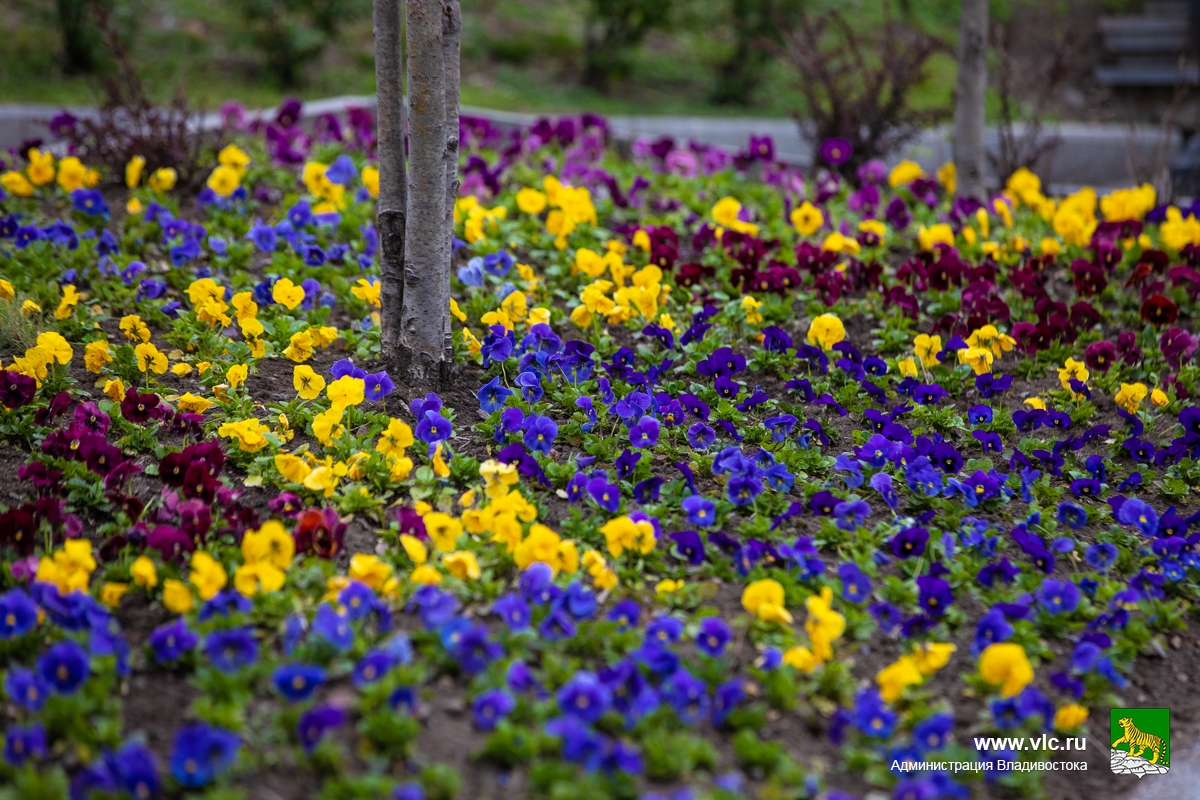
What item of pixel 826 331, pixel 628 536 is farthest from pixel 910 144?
pixel 628 536

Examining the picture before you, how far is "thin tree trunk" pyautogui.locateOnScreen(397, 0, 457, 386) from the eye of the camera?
3051mm

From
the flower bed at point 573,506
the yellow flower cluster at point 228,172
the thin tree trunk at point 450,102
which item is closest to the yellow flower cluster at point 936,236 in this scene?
the flower bed at point 573,506

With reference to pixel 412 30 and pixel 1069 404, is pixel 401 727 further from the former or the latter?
pixel 1069 404

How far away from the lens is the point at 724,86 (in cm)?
977

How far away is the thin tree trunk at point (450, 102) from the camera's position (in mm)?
3059

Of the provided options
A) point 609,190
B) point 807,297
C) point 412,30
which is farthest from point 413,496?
point 609,190

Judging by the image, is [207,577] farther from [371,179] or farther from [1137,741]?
[371,179]

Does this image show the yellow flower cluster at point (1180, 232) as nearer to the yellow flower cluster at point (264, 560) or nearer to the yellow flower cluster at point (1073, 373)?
the yellow flower cluster at point (1073, 373)

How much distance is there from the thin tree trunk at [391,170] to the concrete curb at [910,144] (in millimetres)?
3108

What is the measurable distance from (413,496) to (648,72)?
8.52 metres

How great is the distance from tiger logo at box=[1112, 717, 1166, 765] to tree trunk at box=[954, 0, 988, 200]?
3.80 meters

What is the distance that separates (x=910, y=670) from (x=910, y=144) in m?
6.28

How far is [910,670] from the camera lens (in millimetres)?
2180

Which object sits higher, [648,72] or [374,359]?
[648,72]
